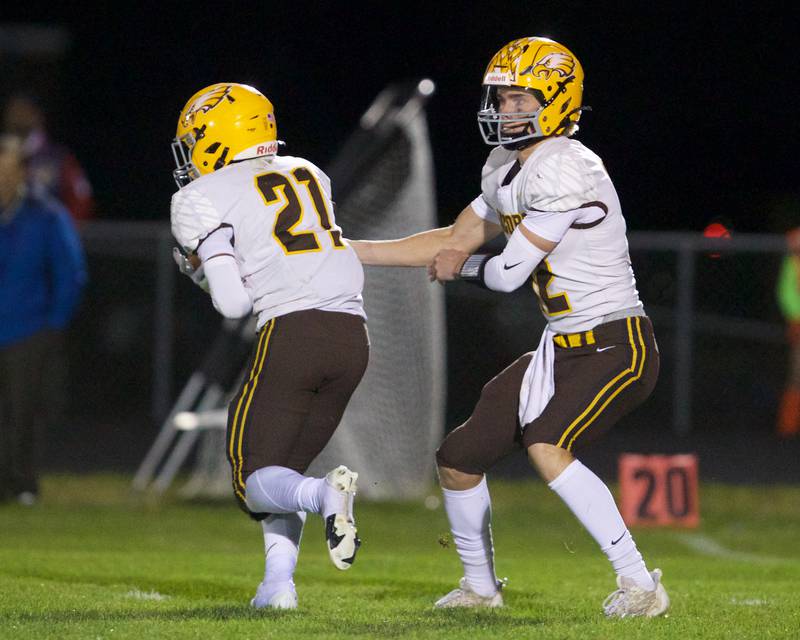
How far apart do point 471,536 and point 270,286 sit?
111 centimetres

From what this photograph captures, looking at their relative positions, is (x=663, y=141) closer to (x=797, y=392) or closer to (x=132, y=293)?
(x=797, y=392)

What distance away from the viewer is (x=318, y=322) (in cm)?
513

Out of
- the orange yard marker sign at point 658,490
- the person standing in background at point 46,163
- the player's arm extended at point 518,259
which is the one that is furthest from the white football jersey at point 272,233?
the person standing in background at point 46,163

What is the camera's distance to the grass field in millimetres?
4773

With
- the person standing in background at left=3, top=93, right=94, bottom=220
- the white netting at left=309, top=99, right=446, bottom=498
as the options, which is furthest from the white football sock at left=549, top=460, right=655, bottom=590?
the person standing in background at left=3, top=93, right=94, bottom=220

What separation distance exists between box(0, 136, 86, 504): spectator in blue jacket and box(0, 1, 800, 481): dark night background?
3.16 meters

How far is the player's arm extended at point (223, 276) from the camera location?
16.1 feet

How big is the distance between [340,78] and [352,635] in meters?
16.5

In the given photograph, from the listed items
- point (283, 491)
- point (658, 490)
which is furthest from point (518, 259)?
point (658, 490)

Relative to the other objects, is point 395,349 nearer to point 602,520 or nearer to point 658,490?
point 658,490

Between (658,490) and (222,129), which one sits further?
(658,490)

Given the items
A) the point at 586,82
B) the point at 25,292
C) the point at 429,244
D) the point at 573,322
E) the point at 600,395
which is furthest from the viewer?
the point at 586,82

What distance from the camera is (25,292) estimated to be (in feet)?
30.1

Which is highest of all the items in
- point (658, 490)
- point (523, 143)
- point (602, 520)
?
point (523, 143)
